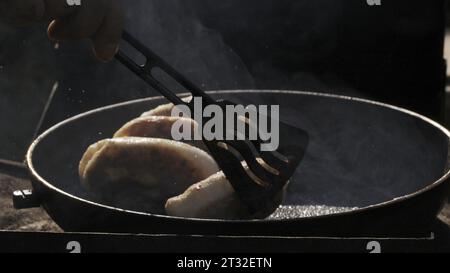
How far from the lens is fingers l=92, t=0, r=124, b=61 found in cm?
202

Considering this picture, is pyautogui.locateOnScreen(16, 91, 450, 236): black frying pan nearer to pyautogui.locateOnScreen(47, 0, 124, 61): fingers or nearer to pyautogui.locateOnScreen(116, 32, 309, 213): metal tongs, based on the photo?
pyautogui.locateOnScreen(116, 32, 309, 213): metal tongs

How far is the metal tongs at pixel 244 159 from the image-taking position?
6.60 ft

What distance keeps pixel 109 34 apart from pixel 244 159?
50 cm

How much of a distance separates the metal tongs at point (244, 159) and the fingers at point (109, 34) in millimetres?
35

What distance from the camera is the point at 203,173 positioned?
2.17 m

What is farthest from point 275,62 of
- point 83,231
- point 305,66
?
point 83,231

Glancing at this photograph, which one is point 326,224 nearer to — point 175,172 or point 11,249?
point 175,172

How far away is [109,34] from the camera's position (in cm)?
203

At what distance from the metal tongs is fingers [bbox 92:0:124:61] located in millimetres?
35

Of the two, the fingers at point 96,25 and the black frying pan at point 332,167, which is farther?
the fingers at point 96,25

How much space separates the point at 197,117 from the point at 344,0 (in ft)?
5.53

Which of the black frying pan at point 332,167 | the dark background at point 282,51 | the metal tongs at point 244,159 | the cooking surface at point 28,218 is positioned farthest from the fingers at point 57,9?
the dark background at point 282,51

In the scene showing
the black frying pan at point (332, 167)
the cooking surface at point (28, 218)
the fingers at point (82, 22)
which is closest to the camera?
the black frying pan at point (332, 167)

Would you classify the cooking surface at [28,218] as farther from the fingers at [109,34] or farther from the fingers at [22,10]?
the fingers at [22,10]
